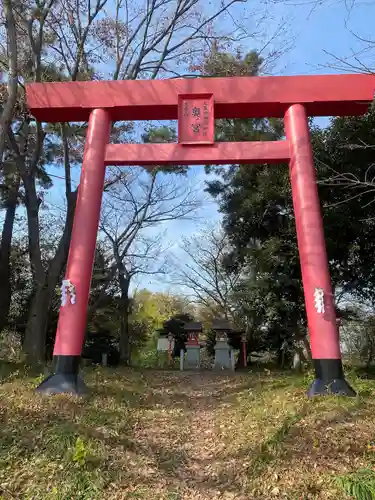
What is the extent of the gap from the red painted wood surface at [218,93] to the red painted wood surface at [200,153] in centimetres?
79

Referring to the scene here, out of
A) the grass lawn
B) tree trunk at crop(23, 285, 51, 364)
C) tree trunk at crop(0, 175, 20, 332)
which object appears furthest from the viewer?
tree trunk at crop(0, 175, 20, 332)

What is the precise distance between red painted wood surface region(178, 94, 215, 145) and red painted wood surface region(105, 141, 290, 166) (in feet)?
0.53

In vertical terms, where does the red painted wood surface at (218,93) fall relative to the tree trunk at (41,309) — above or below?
above

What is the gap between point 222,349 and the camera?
1385 centimetres

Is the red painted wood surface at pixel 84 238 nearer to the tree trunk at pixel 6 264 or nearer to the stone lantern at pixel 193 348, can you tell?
the tree trunk at pixel 6 264

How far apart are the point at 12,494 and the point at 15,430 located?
3.12 ft

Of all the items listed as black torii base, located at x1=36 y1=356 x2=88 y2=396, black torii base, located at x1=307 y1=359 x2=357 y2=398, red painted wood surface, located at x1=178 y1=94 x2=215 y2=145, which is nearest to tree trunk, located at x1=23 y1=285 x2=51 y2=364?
black torii base, located at x1=36 y1=356 x2=88 y2=396

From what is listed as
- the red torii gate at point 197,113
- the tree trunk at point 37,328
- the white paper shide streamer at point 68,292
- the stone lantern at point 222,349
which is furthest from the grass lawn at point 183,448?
the stone lantern at point 222,349

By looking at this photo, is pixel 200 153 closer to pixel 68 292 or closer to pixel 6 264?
pixel 68 292

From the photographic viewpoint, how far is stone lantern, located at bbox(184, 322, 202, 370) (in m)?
13.8

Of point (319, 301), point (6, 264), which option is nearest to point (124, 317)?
point (6, 264)

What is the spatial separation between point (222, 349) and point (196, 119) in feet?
28.3

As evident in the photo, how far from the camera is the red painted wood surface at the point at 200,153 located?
7.19m

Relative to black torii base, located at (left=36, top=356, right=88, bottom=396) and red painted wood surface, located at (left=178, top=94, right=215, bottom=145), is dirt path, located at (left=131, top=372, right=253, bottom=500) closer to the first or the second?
black torii base, located at (left=36, top=356, right=88, bottom=396)
